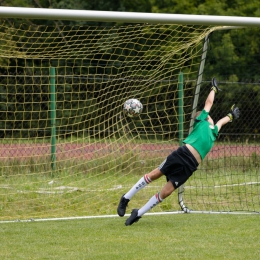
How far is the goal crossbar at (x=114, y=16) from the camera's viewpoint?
20.0ft

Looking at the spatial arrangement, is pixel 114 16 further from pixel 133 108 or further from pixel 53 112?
pixel 53 112

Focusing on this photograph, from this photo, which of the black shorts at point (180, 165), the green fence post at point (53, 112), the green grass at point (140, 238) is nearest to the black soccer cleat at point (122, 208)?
the green grass at point (140, 238)

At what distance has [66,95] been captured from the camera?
10320 millimetres

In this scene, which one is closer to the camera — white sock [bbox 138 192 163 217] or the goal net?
white sock [bbox 138 192 163 217]

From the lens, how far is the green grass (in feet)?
20.3

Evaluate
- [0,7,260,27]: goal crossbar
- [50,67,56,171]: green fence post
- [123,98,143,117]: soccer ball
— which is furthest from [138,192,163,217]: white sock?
[50,67,56,171]: green fence post

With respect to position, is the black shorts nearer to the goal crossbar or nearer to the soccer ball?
the soccer ball

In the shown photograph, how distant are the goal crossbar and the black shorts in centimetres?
170

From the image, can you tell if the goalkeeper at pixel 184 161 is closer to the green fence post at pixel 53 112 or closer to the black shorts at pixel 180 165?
the black shorts at pixel 180 165

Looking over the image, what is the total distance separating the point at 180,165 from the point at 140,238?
1189 millimetres

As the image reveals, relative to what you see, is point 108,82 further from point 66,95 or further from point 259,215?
point 259,215

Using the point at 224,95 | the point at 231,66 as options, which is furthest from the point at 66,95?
the point at 231,66

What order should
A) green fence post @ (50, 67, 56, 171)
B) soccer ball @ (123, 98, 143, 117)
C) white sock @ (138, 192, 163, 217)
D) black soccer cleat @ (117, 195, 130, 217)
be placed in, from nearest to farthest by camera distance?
white sock @ (138, 192, 163, 217), black soccer cleat @ (117, 195, 130, 217), soccer ball @ (123, 98, 143, 117), green fence post @ (50, 67, 56, 171)

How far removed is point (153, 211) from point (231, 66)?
38.3 ft
